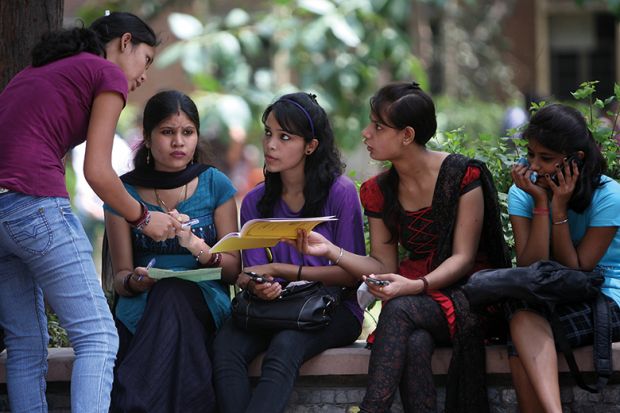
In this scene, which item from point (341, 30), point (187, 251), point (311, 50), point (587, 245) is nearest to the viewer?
point (587, 245)

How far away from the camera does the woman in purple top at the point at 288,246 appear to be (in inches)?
177

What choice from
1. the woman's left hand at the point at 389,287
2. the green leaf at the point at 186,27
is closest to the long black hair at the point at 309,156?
the woman's left hand at the point at 389,287

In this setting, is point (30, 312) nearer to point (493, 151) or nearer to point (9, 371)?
point (9, 371)

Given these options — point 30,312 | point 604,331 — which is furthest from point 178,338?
point 604,331

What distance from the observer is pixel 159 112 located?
4969mm

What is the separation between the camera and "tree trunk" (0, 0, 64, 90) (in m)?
5.41

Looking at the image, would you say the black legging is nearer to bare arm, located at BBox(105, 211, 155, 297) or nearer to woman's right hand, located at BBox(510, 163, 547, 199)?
woman's right hand, located at BBox(510, 163, 547, 199)

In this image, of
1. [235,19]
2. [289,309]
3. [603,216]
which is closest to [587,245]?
[603,216]

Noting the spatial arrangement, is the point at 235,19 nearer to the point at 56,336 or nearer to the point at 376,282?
the point at 56,336

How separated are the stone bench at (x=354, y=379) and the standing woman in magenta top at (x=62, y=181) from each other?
2.72ft

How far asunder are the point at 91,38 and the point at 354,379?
182 cm

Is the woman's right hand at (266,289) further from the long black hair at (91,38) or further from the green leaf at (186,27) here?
the green leaf at (186,27)

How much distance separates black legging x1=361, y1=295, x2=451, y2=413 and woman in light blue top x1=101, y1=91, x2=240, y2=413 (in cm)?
72

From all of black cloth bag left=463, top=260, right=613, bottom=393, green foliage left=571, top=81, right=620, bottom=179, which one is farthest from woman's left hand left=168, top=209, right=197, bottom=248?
green foliage left=571, top=81, right=620, bottom=179
